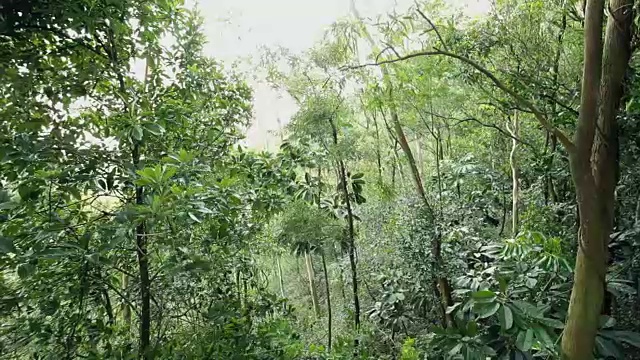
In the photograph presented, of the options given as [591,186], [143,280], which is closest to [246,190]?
[143,280]

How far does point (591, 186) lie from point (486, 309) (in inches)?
27.3

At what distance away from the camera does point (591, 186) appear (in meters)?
1.13

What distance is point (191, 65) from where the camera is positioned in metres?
1.55

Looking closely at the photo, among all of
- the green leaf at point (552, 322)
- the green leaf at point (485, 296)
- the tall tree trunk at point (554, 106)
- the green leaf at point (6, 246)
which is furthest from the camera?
the tall tree trunk at point (554, 106)

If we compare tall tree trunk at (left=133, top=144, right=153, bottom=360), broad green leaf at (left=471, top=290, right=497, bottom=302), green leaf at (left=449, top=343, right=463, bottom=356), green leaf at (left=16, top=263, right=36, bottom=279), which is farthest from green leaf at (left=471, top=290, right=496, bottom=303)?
green leaf at (left=16, top=263, right=36, bottom=279)

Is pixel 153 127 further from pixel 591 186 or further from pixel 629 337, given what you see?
pixel 629 337

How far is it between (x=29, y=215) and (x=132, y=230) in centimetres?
27

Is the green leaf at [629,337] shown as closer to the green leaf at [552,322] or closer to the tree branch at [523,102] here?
the green leaf at [552,322]

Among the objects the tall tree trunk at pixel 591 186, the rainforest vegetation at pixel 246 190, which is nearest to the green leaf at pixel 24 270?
the rainforest vegetation at pixel 246 190

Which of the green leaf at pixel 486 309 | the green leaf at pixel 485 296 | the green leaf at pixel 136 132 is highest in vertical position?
the green leaf at pixel 136 132

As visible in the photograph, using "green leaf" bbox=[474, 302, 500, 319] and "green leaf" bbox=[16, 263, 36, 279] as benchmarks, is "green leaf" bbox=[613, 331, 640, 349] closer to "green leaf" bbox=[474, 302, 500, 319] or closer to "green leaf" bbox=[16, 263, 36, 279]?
"green leaf" bbox=[474, 302, 500, 319]

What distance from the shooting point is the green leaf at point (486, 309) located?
1.53m

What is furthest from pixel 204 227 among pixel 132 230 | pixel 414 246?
pixel 414 246

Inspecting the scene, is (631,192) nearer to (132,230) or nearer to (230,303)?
(230,303)
